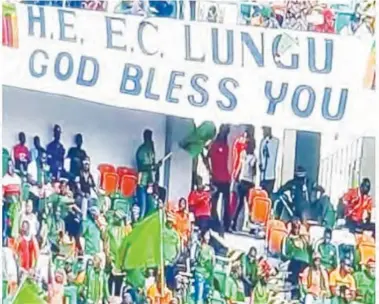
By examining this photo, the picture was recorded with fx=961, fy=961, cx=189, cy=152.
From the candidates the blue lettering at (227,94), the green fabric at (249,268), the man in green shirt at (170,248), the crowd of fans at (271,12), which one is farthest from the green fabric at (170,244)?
the crowd of fans at (271,12)

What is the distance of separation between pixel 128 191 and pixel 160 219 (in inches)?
2.7

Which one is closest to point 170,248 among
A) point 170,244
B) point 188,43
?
point 170,244

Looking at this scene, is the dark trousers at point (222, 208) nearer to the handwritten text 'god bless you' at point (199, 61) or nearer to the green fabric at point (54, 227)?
the handwritten text 'god bless you' at point (199, 61)

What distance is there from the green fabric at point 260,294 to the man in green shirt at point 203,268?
0.07m

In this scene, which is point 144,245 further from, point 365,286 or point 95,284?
point 365,286

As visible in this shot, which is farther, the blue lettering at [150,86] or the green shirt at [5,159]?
the green shirt at [5,159]

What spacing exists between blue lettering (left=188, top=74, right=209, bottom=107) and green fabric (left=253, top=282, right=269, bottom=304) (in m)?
0.28

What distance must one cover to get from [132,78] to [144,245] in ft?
0.86

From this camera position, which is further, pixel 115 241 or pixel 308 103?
pixel 115 241

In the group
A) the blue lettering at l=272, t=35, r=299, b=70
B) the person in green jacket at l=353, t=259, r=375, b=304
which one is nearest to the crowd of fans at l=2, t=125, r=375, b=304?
the person in green jacket at l=353, t=259, r=375, b=304

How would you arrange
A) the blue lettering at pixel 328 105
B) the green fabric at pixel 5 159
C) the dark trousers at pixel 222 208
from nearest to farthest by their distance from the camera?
the blue lettering at pixel 328 105
the dark trousers at pixel 222 208
the green fabric at pixel 5 159

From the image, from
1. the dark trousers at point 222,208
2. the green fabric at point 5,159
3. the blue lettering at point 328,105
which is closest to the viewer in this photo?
the blue lettering at point 328,105

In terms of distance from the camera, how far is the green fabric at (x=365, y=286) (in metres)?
1.38

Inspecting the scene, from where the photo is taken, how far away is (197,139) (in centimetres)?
145
